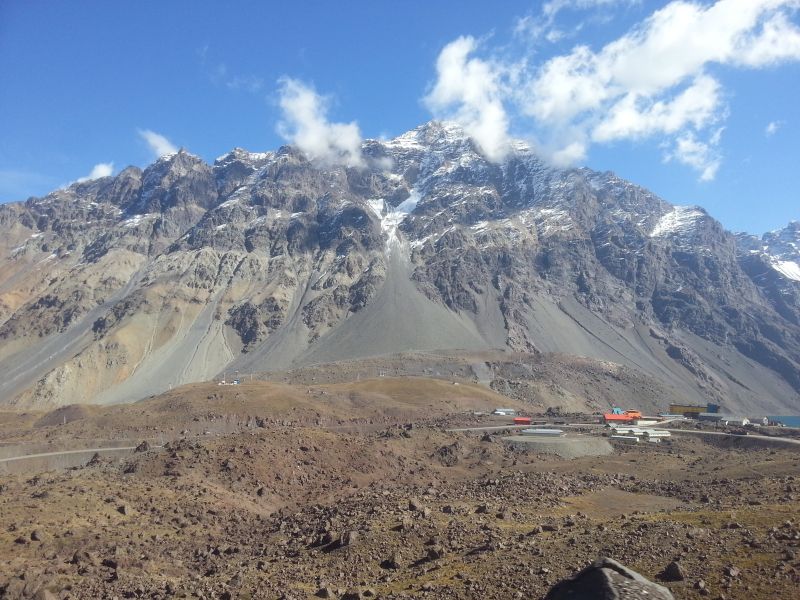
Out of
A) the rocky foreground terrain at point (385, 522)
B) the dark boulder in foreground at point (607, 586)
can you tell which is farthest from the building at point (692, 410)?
the dark boulder in foreground at point (607, 586)

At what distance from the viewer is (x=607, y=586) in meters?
14.6

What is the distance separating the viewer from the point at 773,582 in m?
19.2

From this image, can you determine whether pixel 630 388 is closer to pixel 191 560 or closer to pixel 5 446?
pixel 5 446

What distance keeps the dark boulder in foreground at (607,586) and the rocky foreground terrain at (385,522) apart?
5.04m

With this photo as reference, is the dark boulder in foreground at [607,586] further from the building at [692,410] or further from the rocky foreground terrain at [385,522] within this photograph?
the building at [692,410]

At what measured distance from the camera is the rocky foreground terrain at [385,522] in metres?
22.4

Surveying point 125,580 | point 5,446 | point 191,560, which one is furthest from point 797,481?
point 5,446

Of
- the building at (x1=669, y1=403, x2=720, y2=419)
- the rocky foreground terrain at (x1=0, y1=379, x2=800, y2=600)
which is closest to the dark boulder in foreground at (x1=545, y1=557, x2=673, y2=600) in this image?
the rocky foreground terrain at (x1=0, y1=379, x2=800, y2=600)

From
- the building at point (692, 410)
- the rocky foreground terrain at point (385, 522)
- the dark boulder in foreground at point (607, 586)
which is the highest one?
the dark boulder in foreground at point (607, 586)

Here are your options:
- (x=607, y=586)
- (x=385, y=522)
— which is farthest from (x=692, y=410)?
(x=607, y=586)

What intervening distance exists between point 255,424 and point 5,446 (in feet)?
101

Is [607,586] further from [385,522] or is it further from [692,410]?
[692,410]

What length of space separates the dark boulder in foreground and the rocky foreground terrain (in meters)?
5.04

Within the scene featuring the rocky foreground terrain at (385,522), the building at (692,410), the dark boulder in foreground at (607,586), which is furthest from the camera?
the building at (692,410)
